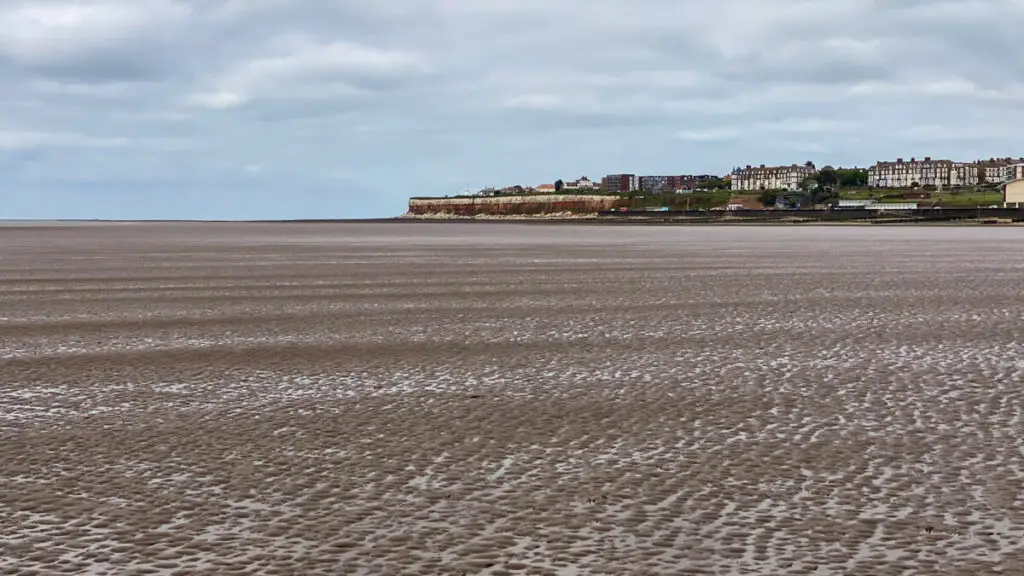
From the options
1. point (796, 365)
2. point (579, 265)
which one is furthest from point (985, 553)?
point (579, 265)

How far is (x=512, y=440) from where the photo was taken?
6949mm

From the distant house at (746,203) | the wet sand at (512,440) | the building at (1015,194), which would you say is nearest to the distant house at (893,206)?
the building at (1015,194)

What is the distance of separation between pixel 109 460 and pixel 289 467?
108 centimetres

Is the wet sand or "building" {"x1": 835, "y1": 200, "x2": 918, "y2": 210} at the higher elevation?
the wet sand

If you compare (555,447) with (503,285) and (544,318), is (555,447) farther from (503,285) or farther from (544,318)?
(503,285)

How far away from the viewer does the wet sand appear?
478 cm

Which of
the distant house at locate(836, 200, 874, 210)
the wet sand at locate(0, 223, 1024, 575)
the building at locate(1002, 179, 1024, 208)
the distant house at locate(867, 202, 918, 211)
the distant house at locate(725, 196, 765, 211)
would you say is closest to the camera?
the wet sand at locate(0, 223, 1024, 575)

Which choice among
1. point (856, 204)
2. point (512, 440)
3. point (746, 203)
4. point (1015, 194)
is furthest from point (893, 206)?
point (512, 440)

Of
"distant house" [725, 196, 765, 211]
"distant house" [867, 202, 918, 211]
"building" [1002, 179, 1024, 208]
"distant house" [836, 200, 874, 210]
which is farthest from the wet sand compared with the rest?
"distant house" [725, 196, 765, 211]

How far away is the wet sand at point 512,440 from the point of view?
15.7ft

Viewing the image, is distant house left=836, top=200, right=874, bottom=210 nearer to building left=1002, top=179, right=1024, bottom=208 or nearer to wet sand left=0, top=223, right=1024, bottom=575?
building left=1002, top=179, right=1024, bottom=208

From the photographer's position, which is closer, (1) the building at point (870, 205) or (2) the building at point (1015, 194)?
(2) the building at point (1015, 194)

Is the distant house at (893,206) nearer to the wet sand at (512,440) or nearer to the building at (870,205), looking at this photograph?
the building at (870,205)

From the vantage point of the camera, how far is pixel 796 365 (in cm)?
1007
